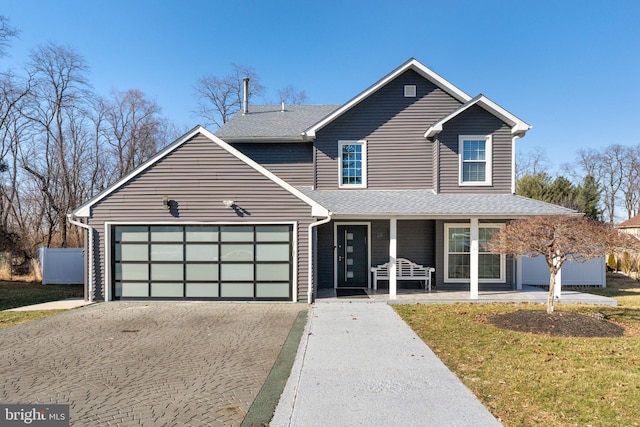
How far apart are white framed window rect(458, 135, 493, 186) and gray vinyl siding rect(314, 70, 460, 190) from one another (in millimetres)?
1023

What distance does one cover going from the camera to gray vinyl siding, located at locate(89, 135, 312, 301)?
10406mm

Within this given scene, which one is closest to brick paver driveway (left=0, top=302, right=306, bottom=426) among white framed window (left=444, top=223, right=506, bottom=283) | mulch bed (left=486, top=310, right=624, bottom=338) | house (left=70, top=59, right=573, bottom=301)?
house (left=70, top=59, right=573, bottom=301)

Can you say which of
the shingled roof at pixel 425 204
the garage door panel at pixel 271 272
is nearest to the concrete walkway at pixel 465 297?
the garage door panel at pixel 271 272

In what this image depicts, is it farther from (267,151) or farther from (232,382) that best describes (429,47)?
(232,382)

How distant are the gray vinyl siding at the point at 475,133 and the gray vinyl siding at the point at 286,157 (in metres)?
4.52

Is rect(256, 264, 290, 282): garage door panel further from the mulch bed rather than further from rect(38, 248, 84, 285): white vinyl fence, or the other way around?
rect(38, 248, 84, 285): white vinyl fence

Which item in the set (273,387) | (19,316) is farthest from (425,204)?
(19,316)

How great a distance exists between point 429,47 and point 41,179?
25.7 metres

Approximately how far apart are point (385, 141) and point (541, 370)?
8678 millimetres

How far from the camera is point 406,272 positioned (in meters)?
11.9

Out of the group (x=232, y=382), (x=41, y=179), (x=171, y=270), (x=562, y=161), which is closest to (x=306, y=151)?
(x=171, y=270)

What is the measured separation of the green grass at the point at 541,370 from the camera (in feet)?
13.1

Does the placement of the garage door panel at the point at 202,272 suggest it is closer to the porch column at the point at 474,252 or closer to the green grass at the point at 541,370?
the green grass at the point at 541,370

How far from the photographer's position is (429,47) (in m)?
15.8
